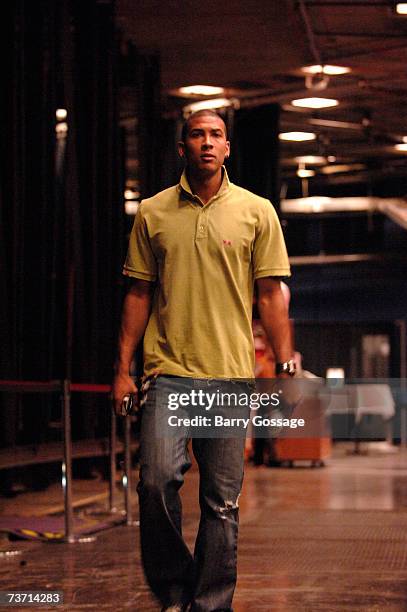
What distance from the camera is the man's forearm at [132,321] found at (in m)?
3.57

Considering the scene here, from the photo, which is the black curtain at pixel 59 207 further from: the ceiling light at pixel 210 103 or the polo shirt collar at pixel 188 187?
the polo shirt collar at pixel 188 187

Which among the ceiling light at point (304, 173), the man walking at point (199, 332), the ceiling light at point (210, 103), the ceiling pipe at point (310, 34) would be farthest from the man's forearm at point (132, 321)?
the ceiling light at point (304, 173)

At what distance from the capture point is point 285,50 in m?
11.2

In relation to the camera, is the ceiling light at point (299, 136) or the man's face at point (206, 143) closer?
the man's face at point (206, 143)

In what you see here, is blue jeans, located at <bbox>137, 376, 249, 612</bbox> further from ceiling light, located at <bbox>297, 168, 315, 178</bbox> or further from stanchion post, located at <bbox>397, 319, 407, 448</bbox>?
stanchion post, located at <bbox>397, 319, 407, 448</bbox>

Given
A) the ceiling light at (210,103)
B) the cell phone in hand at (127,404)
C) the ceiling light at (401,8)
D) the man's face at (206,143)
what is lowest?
the cell phone in hand at (127,404)

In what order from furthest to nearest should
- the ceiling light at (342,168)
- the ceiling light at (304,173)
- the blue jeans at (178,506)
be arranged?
the ceiling light at (304,173) → the ceiling light at (342,168) → the blue jeans at (178,506)

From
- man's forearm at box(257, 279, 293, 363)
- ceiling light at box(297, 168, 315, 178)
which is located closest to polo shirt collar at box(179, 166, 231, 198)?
man's forearm at box(257, 279, 293, 363)

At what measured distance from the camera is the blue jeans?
11.2 ft

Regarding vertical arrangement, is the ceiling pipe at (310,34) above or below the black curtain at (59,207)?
above

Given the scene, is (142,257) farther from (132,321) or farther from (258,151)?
(258,151)

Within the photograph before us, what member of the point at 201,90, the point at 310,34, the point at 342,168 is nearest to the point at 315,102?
the point at 201,90

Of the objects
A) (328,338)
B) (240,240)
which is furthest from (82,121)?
(328,338)

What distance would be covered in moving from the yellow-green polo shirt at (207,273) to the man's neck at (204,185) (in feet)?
0.07
